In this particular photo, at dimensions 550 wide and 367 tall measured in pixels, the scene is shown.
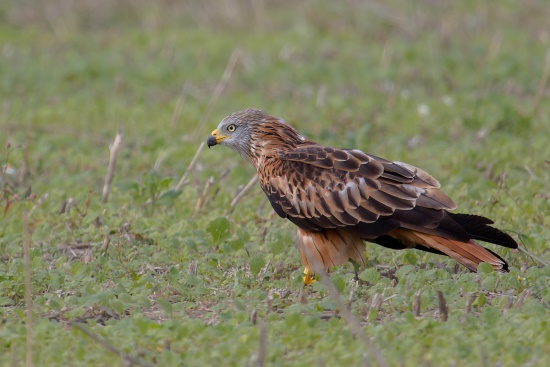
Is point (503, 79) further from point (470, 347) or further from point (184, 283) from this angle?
point (470, 347)

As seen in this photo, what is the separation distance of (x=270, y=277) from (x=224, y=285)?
0.33 metres

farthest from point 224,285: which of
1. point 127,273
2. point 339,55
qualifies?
point 339,55

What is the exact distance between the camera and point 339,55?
13711 mm

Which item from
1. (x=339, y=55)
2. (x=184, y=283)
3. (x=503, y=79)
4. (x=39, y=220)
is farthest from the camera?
(x=339, y=55)

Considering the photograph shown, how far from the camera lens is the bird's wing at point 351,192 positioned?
6.31 metres

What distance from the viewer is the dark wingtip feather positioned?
6.03 meters

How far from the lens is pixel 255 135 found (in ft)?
24.2

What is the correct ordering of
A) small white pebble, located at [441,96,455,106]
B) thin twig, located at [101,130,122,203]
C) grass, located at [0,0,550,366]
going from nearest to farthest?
grass, located at [0,0,550,366]
thin twig, located at [101,130,122,203]
small white pebble, located at [441,96,455,106]

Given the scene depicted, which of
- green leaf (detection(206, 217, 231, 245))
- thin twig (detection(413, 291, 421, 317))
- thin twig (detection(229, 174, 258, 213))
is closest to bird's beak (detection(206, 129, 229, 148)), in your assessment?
thin twig (detection(229, 174, 258, 213))

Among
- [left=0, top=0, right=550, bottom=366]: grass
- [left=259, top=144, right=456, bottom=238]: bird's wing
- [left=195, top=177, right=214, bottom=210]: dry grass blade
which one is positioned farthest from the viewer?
[left=195, top=177, right=214, bottom=210]: dry grass blade

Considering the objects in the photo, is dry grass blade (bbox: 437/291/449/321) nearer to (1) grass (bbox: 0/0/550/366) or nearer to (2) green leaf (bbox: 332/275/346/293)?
(1) grass (bbox: 0/0/550/366)

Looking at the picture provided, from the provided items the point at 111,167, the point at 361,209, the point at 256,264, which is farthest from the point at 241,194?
the point at 361,209

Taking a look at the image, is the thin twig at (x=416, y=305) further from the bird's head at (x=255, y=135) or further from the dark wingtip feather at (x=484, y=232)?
the bird's head at (x=255, y=135)

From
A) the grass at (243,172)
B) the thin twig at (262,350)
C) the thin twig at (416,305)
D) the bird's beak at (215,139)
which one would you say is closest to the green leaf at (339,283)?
the grass at (243,172)
